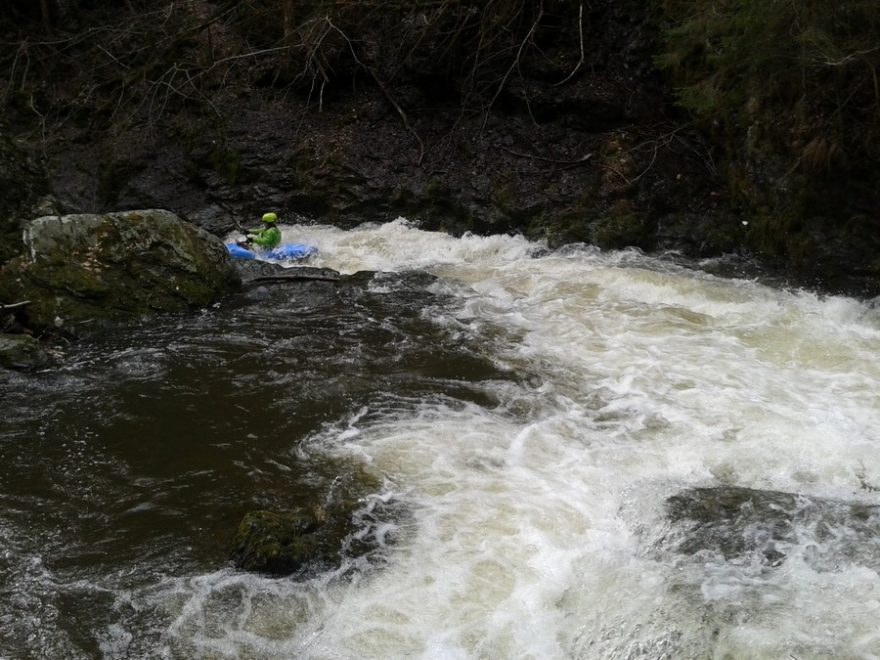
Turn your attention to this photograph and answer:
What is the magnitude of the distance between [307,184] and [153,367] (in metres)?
4.88

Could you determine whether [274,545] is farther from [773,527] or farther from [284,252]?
[284,252]

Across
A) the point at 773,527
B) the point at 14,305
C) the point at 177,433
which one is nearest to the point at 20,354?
the point at 14,305

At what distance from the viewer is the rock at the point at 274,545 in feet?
12.6

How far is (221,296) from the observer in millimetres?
7723

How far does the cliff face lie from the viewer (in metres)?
8.83

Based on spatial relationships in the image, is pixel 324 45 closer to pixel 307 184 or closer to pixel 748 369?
pixel 307 184

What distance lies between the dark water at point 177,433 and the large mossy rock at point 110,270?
0.25 m

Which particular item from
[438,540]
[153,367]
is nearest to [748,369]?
[438,540]

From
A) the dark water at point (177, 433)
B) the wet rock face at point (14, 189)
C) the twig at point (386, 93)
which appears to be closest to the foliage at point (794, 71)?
the twig at point (386, 93)

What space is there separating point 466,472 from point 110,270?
4.32 meters

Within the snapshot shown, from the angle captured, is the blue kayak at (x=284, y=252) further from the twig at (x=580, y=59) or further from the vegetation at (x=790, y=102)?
the vegetation at (x=790, y=102)

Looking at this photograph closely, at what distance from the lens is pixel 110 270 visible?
7215mm

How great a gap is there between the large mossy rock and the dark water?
25 centimetres

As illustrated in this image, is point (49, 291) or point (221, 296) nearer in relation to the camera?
point (49, 291)
